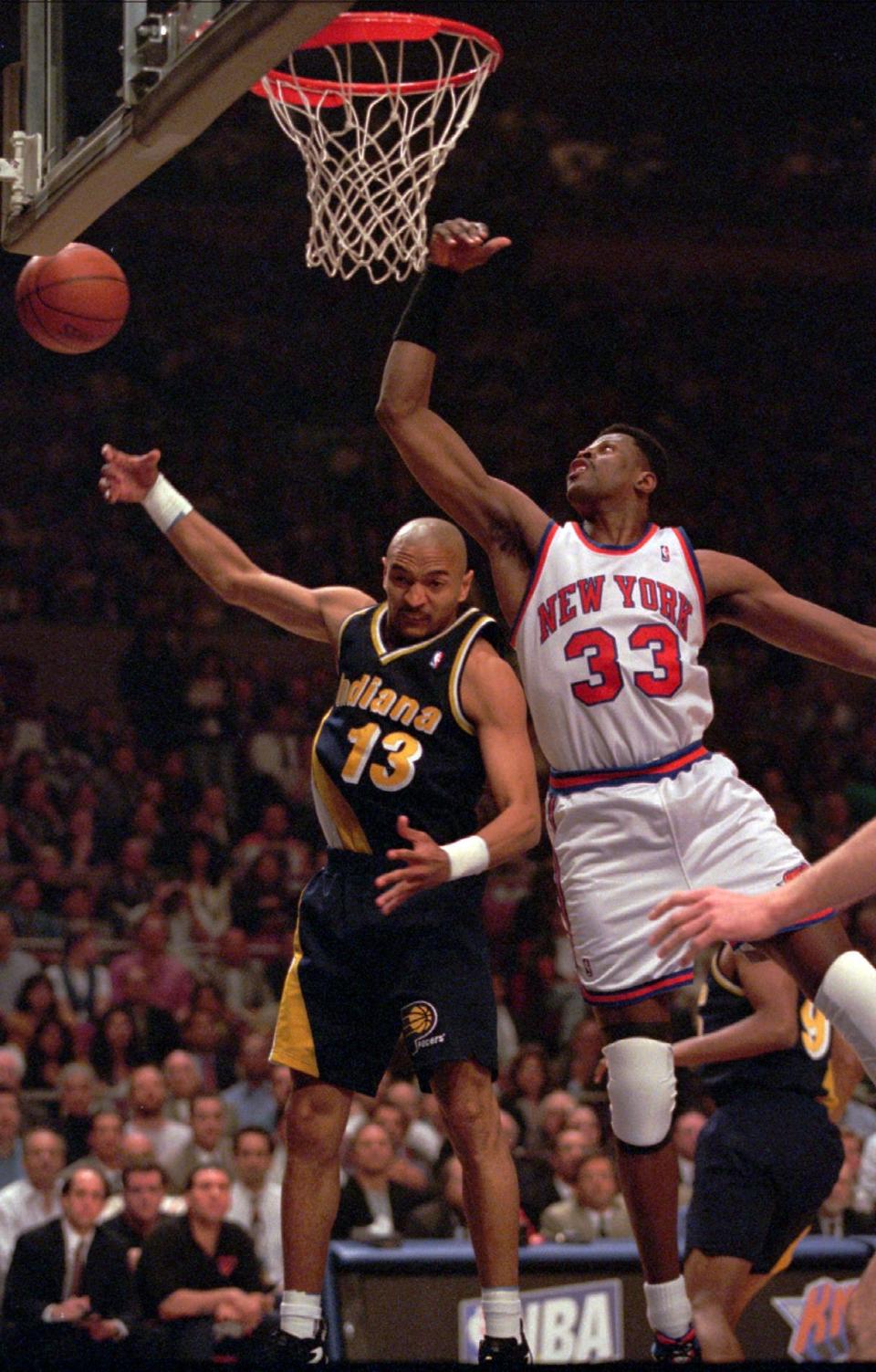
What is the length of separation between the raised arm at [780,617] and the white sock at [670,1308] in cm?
159

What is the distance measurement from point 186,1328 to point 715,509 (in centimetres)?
1064

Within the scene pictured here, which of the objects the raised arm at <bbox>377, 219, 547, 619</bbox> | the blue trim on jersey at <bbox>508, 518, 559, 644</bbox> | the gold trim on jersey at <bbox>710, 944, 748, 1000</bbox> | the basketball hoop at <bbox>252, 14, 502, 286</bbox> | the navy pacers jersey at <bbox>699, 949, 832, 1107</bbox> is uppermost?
the basketball hoop at <bbox>252, 14, 502, 286</bbox>

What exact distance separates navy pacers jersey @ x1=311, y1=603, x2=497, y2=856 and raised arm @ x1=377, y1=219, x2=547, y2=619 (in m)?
0.29

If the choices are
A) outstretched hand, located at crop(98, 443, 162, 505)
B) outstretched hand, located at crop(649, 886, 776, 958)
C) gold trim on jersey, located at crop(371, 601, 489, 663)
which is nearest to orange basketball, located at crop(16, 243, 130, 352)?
outstretched hand, located at crop(98, 443, 162, 505)

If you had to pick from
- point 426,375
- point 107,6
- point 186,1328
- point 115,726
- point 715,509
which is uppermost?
point 107,6

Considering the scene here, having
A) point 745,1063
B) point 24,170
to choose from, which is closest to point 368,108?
point 24,170

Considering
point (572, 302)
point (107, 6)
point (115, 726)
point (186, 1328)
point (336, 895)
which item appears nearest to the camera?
point (336, 895)

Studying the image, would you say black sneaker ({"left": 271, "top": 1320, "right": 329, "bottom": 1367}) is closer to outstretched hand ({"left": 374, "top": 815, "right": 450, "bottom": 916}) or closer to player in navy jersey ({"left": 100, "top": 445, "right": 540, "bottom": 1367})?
player in navy jersey ({"left": 100, "top": 445, "right": 540, "bottom": 1367})

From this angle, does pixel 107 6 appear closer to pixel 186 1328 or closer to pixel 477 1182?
pixel 186 1328

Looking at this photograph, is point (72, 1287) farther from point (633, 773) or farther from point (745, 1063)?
point (633, 773)

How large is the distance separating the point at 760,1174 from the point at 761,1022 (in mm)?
465

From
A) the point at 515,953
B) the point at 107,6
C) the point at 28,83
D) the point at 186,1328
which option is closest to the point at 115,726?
the point at 515,953

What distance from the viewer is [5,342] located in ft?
53.8

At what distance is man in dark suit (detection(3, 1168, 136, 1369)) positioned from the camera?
729cm
